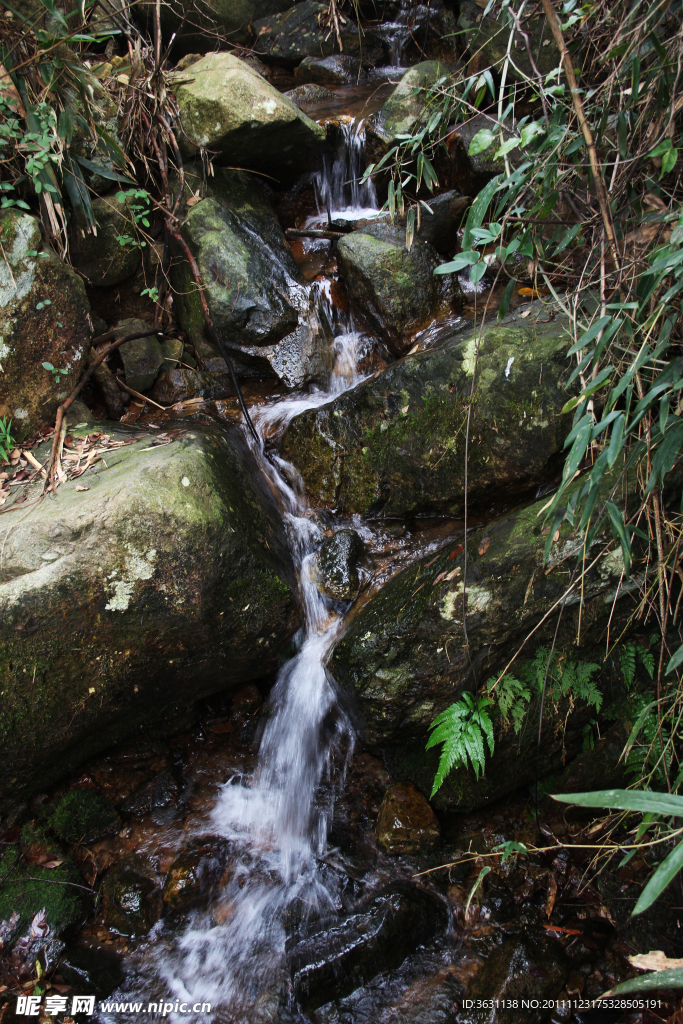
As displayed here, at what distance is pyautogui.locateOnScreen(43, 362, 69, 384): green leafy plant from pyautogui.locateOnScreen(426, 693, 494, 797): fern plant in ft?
10.9

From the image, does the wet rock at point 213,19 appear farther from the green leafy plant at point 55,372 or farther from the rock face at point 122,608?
the rock face at point 122,608

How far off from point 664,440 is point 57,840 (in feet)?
12.0

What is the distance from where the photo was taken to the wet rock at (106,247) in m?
4.56

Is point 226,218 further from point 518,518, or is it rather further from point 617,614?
point 617,614

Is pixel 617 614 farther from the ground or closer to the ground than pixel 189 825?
farther from the ground

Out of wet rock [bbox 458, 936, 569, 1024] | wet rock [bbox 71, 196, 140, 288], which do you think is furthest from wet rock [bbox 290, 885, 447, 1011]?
wet rock [bbox 71, 196, 140, 288]

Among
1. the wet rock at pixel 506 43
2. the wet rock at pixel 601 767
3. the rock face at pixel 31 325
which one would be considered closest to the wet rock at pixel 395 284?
the wet rock at pixel 506 43

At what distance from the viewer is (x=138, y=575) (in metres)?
3.13

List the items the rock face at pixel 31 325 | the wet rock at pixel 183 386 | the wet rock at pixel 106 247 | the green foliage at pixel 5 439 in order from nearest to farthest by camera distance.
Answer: the green foliage at pixel 5 439 < the rock face at pixel 31 325 < the wet rock at pixel 106 247 < the wet rock at pixel 183 386

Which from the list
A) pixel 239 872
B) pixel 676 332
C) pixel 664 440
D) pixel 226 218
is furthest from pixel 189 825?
pixel 226 218

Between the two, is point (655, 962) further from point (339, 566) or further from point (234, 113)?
point (234, 113)

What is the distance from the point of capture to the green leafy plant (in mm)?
3943

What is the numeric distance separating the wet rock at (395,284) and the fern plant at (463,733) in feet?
10.3

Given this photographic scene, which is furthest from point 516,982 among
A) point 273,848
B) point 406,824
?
point 273,848
